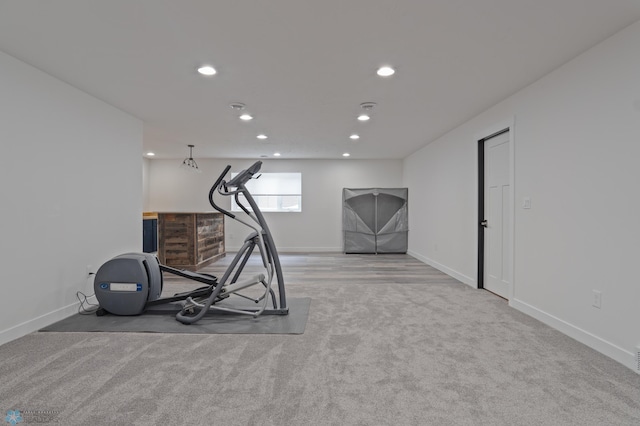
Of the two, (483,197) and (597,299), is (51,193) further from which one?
(483,197)

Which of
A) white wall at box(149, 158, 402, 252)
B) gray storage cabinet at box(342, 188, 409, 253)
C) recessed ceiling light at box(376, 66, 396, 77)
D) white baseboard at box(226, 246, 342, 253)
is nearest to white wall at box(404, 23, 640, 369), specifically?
recessed ceiling light at box(376, 66, 396, 77)

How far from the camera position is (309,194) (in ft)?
26.5

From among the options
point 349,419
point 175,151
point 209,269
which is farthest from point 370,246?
point 349,419

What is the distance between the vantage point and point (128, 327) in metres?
2.89

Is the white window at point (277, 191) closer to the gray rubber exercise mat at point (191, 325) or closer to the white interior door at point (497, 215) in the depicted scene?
the white interior door at point (497, 215)

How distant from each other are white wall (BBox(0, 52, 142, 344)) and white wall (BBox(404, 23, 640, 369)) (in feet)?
14.8

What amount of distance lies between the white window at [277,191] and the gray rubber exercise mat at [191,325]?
196 inches

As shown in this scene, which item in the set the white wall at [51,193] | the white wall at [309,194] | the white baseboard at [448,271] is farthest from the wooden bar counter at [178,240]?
the white baseboard at [448,271]

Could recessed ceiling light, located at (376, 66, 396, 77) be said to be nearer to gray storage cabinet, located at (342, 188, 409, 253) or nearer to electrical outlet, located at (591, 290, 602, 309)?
electrical outlet, located at (591, 290, 602, 309)

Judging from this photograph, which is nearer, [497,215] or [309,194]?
[497,215]

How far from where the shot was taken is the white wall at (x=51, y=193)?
2.58 metres

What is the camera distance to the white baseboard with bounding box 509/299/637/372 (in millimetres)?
2164

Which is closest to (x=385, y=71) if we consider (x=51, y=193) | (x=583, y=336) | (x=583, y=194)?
(x=583, y=194)

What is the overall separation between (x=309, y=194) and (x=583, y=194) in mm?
6031
